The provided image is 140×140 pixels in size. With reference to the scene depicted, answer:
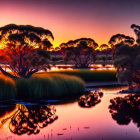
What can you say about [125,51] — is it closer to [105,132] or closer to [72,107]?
[72,107]

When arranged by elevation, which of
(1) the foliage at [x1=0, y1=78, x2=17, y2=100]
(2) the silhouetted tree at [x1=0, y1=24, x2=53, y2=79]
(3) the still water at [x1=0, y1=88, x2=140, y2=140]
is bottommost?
(3) the still water at [x1=0, y1=88, x2=140, y2=140]

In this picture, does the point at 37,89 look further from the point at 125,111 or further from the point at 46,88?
the point at 125,111

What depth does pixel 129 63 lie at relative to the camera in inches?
1454

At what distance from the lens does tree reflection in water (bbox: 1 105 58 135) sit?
1717cm

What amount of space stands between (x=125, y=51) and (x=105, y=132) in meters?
23.2

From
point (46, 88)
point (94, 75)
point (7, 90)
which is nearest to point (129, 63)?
point (46, 88)

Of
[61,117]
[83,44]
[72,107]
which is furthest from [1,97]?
[83,44]

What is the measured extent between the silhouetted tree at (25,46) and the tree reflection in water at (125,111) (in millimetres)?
15404

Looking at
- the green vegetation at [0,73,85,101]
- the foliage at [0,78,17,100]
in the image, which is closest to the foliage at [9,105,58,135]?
the foliage at [0,78,17,100]

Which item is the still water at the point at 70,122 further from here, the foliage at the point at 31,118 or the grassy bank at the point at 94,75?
the grassy bank at the point at 94,75

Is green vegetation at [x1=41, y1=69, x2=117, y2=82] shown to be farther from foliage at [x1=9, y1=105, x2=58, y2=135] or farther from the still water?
foliage at [x1=9, y1=105, x2=58, y2=135]

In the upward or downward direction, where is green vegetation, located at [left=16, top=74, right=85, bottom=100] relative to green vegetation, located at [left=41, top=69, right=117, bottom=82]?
downward

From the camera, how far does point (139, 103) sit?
88.8 ft

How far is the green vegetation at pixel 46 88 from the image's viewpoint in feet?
98.7
